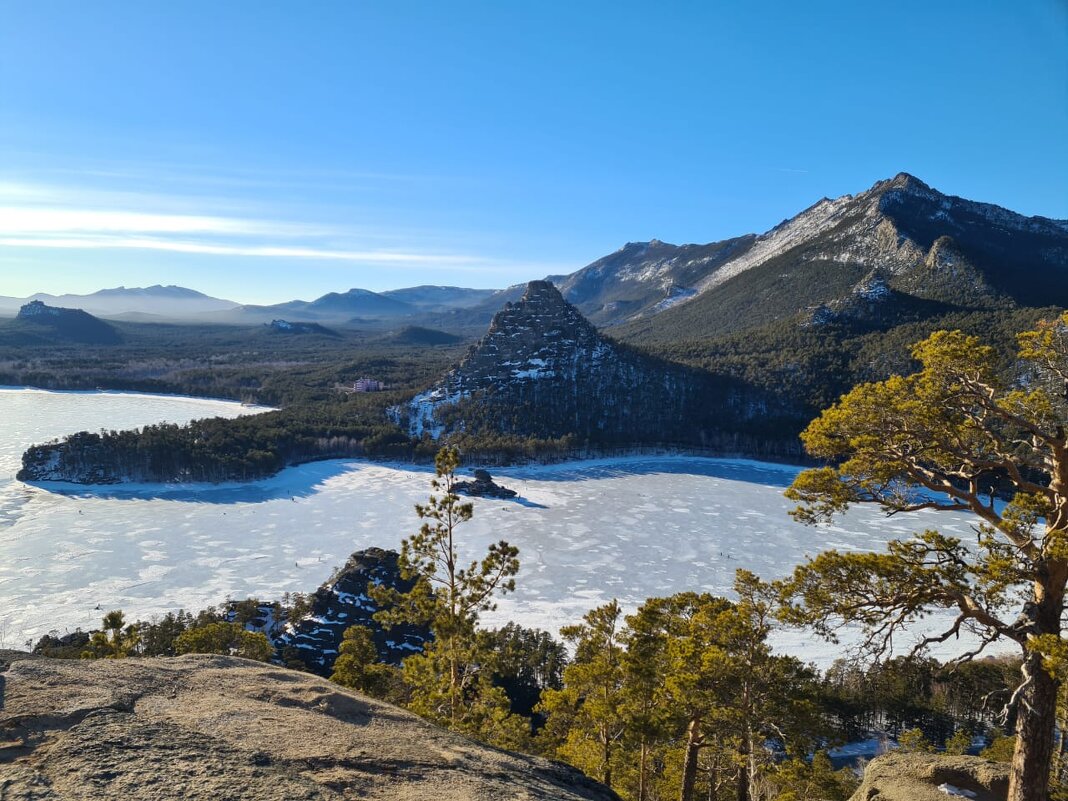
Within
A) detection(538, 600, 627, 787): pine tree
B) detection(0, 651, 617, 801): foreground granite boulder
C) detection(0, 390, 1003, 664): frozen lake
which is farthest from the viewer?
detection(0, 390, 1003, 664): frozen lake

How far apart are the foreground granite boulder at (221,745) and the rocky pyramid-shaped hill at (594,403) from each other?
148 metres

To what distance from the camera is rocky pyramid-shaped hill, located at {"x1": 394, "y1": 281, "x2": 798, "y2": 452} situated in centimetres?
16950

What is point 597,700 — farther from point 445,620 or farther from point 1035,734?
point 1035,734

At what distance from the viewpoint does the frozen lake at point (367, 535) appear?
226ft

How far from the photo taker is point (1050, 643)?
10945 mm

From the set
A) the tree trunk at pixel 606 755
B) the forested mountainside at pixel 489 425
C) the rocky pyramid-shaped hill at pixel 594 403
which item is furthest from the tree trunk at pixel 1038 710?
the rocky pyramid-shaped hill at pixel 594 403

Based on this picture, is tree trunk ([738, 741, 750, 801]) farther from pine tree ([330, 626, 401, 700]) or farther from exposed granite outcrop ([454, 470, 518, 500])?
exposed granite outcrop ([454, 470, 518, 500])

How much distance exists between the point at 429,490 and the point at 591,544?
42847mm

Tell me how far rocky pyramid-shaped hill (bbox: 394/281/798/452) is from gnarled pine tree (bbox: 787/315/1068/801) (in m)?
146

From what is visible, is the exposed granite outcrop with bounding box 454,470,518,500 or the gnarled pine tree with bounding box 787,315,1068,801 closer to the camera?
the gnarled pine tree with bounding box 787,315,1068,801

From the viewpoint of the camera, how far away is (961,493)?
1295 cm

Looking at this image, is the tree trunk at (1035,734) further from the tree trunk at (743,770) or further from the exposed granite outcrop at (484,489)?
the exposed granite outcrop at (484,489)

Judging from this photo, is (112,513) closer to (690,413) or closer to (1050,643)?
(1050,643)

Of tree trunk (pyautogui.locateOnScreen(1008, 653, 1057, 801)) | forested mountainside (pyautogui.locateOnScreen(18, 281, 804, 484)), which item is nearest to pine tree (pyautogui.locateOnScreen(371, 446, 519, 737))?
tree trunk (pyautogui.locateOnScreen(1008, 653, 1057, 801))
